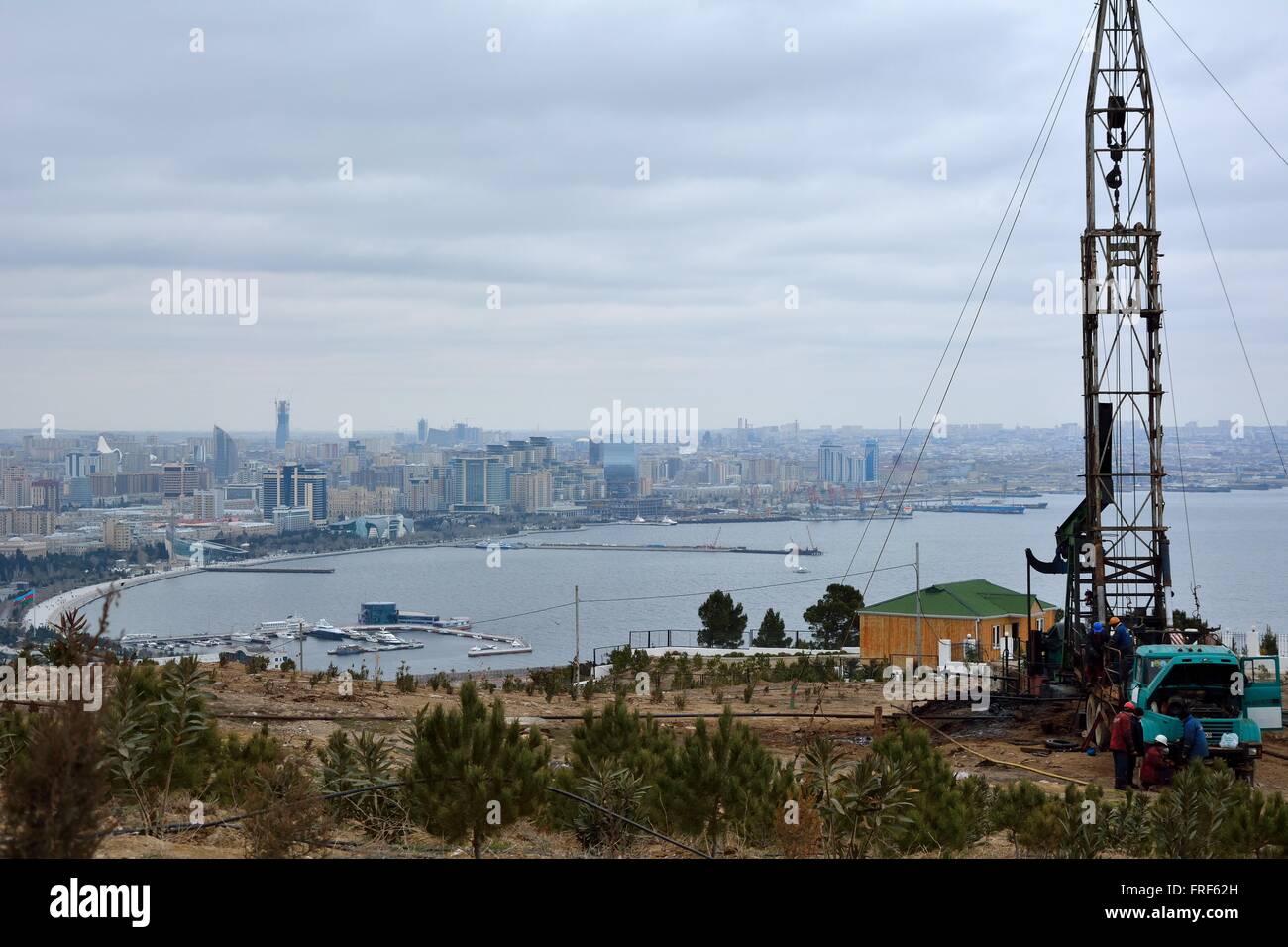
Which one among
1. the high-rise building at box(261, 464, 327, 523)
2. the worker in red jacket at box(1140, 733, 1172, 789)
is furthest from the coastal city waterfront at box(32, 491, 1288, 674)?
the worker in red jacket at box(1140, 733, 1172, 789)

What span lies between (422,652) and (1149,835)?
233 ft

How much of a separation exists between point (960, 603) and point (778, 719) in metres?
14.7

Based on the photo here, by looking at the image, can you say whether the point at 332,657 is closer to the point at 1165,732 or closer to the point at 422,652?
the point at 422,652

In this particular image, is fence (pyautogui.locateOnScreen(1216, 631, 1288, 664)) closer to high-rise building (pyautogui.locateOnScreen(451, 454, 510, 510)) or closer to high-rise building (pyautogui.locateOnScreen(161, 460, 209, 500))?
high-rise building (pyautogui.locateOnScreen(451, 454, 510, 510))

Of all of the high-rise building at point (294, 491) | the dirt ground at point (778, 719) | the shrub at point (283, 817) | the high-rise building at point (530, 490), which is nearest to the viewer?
the shrub at point (283, 817)

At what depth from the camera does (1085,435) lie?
1761 centimetres

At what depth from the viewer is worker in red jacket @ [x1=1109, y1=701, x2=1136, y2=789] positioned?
39.8ft

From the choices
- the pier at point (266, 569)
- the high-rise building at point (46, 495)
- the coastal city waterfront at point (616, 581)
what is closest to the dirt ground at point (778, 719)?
the coastal city waterfront at point (616, 581)

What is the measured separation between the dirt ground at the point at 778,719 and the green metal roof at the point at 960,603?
10.0 meters

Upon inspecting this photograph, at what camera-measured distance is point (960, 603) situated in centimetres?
3050

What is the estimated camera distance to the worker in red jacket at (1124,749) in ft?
39.8

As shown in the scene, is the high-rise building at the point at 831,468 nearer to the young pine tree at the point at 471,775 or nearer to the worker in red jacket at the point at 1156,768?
the worker in red jacket at the point at 1156,768

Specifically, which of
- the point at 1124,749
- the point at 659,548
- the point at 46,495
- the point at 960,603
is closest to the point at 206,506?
the point at 46,495
